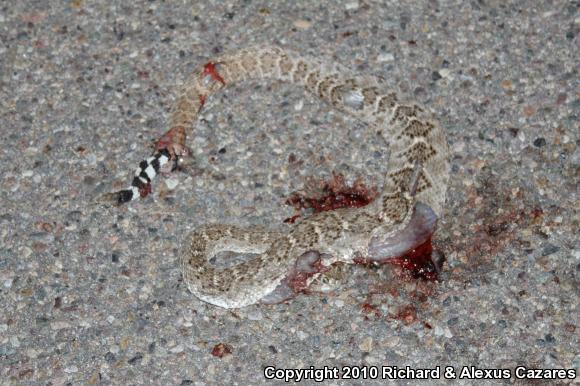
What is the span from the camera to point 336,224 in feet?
23.3

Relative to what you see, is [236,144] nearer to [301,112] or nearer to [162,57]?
[301,112]

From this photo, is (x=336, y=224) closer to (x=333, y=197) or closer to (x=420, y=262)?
(x=333, y=197)

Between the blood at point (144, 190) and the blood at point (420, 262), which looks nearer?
the blood at point (420, 262)

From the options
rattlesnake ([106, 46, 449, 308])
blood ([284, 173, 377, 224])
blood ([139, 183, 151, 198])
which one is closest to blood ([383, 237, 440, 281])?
rattlesnake ([106, 46, 449, 308])

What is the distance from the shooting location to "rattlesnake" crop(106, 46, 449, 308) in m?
6.91

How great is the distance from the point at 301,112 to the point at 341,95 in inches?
17.5

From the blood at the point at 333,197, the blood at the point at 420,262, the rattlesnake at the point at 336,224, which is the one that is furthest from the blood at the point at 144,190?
the blood at the point at 420,262

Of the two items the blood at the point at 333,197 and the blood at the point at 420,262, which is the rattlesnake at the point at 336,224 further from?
the blood at the point at 333,197

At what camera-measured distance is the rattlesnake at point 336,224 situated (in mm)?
6906

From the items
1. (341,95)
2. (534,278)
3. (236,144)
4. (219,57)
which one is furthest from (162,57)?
(534,278)

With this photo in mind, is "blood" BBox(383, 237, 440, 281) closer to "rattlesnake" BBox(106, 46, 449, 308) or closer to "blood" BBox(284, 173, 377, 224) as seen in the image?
"rattlesnake" BBox(106, 46, 449, 308)

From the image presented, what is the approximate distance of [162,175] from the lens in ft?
25.6

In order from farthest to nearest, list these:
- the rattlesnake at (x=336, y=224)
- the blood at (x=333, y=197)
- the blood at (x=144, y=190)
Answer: the blood at (x=144, y=190) → the blood at (x=333, y=197) → the rattlesnake at (x=336, y=224)

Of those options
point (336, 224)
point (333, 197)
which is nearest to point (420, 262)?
point (336, 224)
